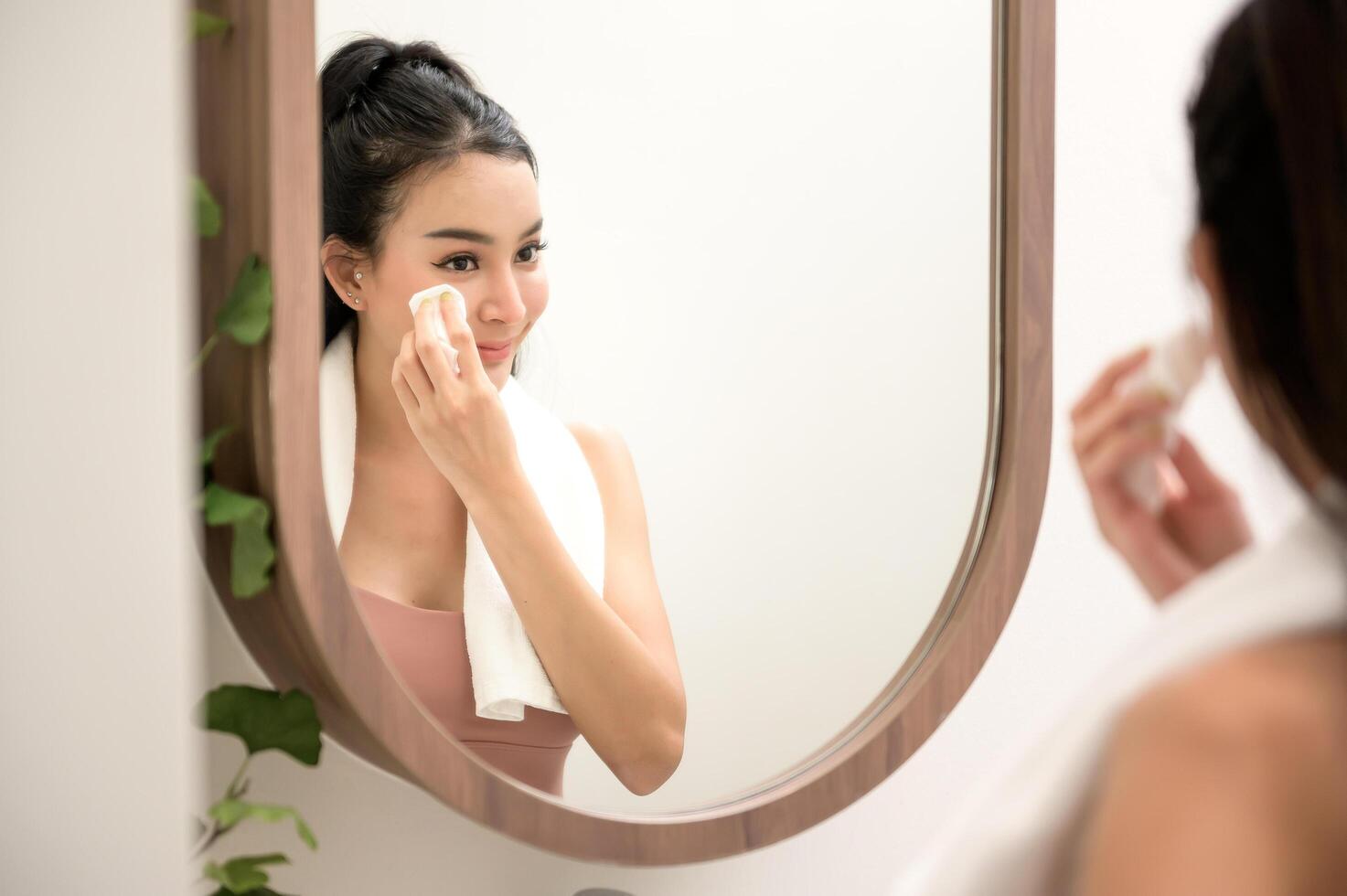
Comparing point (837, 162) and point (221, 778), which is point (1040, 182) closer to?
point (837, 162)

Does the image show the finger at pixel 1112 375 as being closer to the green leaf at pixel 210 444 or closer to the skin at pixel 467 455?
the skin at pixel 467 455

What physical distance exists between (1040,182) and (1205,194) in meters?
0.36

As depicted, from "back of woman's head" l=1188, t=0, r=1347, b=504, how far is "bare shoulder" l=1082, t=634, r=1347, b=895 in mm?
83

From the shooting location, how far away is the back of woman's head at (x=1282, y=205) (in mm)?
372

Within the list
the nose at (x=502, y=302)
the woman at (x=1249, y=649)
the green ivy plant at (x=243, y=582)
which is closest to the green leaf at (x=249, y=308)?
the green ivy plant at (x=243, y=582)

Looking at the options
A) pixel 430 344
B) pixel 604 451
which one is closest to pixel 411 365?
pixel 430 344

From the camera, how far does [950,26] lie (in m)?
0.74

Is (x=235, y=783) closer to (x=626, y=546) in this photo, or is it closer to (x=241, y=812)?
(x=241, y=812)

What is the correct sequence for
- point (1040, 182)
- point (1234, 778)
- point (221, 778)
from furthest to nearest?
point (1040, 182) → point (221, 778) → point (1234, 778)

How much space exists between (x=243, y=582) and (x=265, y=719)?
2.2 inches

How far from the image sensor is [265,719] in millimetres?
509

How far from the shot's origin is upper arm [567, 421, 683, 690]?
0.62m

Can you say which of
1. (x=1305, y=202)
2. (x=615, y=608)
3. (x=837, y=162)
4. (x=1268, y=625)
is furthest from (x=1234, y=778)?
(x=837, y=162)

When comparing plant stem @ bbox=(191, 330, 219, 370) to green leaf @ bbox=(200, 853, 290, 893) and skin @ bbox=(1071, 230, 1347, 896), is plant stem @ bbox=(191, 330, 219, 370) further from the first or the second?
skin @ bbox=(1071, 230, 1347, 896)
